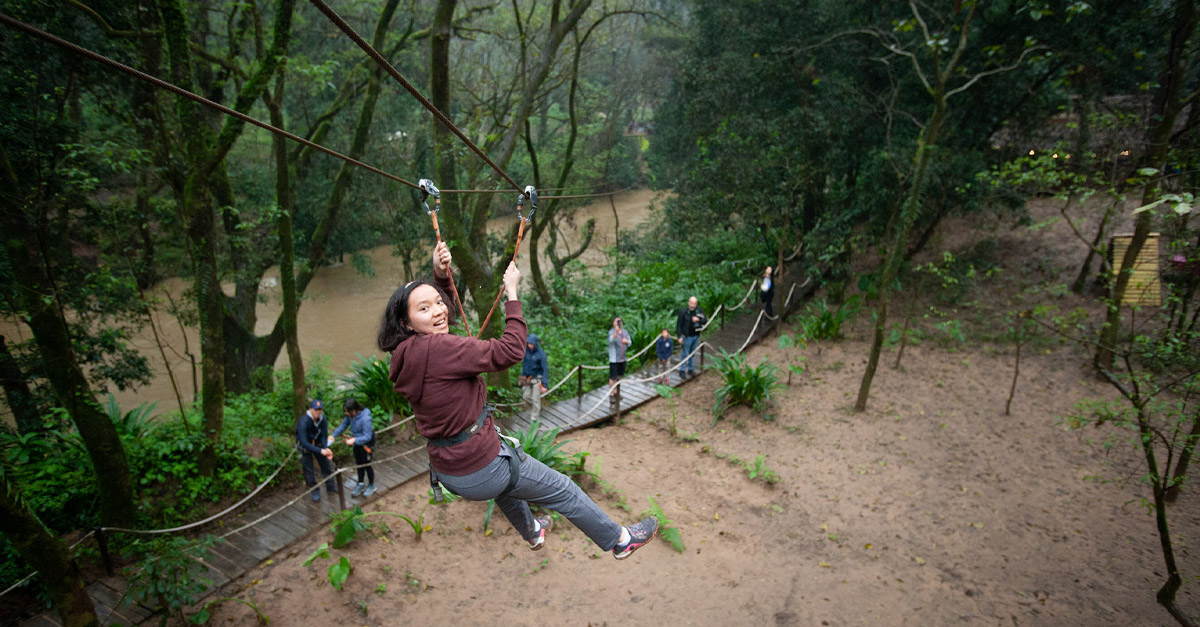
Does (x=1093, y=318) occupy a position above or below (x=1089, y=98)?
below

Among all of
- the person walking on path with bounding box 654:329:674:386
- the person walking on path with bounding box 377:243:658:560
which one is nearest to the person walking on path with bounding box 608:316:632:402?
the person walking on path with bounding box 654:329:674:386

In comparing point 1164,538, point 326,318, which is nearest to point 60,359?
point 1164,538

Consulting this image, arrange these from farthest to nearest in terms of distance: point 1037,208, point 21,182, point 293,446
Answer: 1. point 1037,208
2. point 293,446
3. point 21,182

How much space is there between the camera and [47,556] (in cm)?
401

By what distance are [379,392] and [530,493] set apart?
5885 millimetres

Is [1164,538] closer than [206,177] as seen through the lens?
Yes

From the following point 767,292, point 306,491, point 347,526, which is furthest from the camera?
point 767,292

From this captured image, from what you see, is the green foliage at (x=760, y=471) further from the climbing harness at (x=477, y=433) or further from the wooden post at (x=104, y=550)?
the wooden post at (x=104, y=550)

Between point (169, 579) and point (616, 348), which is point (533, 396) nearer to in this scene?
point (616, 348)

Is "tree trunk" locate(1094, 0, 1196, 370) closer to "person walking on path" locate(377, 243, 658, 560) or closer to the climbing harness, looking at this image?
the climbing harness

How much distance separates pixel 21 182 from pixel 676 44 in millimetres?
20172

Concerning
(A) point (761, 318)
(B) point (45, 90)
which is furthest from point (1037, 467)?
(B) point (45, 90)

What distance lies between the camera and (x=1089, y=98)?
1152 centimetres

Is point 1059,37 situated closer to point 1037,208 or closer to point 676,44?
point 1037,208
